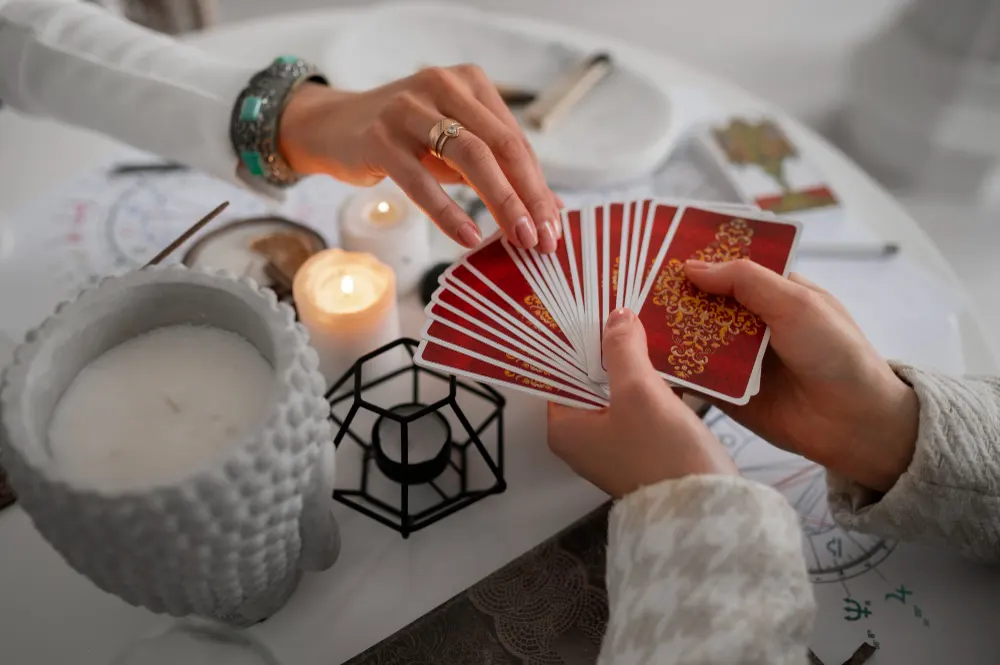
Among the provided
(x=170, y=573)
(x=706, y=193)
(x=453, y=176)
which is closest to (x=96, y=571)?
(x=170, y=573)

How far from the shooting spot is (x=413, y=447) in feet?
2.61

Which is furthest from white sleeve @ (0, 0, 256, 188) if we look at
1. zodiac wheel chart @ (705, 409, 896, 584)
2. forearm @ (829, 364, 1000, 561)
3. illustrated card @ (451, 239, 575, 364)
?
forearm @ (829, 364, 1000, 561)

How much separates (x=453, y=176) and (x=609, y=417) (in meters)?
0.44

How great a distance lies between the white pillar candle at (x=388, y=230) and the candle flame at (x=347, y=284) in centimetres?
10

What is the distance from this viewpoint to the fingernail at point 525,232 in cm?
82

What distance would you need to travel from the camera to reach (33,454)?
0.48 meters

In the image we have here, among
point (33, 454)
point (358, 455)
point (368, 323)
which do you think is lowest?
point (358, 455)

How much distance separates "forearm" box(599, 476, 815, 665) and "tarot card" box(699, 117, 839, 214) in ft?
2.29

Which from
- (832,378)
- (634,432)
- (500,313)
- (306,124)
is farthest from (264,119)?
(832,378)

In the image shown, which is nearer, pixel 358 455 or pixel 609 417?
pixel 609 417

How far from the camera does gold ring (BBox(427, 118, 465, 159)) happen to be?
0.86 metres

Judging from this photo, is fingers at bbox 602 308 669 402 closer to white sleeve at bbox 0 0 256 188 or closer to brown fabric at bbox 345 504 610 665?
brown fabric at bbox 345 504 610 665

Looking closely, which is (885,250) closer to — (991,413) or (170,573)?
(991,413)

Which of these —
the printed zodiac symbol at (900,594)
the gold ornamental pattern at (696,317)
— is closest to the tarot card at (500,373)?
the gold ornamental pattern at (696,317)
